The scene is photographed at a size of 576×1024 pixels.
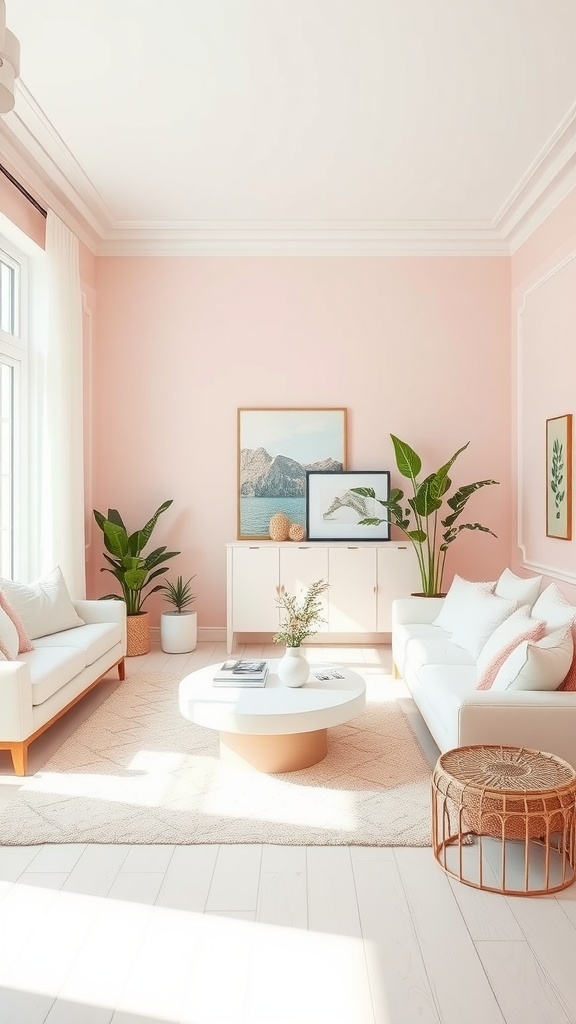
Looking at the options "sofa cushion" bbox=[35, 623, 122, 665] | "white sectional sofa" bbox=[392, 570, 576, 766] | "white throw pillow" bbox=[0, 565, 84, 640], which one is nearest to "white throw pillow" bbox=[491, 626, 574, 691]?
"white sectional sofa" bbox=[392, 570, 576, 766]

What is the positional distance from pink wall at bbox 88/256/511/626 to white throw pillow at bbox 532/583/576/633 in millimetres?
2681

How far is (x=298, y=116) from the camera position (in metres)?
4.19

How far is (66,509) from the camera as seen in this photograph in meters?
5.14

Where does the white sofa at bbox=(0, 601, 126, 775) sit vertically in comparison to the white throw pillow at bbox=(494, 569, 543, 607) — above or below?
below

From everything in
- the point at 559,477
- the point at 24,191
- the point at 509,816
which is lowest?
the point at 509,816

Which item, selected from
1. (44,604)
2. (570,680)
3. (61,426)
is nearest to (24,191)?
(61,426)

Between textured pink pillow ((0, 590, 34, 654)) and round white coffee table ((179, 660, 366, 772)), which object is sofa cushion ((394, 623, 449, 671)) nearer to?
round white coffee table ((179, 660, 366, 772))

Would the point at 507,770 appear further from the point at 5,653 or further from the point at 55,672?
the point at 5,653

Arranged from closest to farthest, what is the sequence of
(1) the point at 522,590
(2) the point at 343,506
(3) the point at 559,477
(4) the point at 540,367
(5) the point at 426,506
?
(1) the point at 522,590
(3) the point at 559,477
(4) the point at 540,367
(5) the point at 426,506
(2) the point at 343,506

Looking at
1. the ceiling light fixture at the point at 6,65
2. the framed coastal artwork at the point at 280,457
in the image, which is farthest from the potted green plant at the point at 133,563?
the ceiling light fixture at the point at 6,65

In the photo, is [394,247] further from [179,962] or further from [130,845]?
[179,962]

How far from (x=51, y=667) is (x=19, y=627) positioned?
424mm

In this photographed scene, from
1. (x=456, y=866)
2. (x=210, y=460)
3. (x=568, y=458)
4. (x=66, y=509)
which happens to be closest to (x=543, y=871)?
(x=456, y=866)

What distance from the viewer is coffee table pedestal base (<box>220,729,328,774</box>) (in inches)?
129
